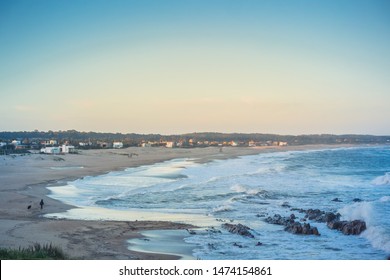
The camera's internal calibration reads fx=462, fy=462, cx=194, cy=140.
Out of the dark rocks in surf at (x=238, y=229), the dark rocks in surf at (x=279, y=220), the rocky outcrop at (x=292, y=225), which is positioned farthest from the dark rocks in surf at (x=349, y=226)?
the dark rocks in surf at (x=238, y=229)

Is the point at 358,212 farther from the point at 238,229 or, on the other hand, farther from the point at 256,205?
the point at 238,229

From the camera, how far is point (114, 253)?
8.42 m

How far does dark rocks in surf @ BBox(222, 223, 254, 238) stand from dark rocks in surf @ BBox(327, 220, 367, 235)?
2.21 meters

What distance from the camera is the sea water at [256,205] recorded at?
914cm

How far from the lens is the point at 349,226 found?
10.8 m

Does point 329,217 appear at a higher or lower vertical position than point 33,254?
lower

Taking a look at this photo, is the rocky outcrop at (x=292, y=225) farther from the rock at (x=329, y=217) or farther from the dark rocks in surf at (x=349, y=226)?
the rock at (x=329, y=217)

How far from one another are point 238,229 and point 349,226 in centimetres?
265

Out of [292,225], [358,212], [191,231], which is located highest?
→ [358,212]

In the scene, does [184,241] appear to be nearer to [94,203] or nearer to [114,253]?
[114,253]

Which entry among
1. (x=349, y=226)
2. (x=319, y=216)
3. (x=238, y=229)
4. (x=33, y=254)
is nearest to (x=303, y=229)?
(x=349, y=226)

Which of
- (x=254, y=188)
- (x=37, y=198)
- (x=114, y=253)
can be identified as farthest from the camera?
(x=254, y=188)
